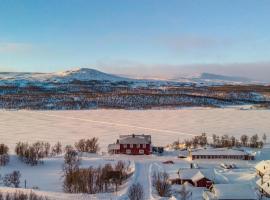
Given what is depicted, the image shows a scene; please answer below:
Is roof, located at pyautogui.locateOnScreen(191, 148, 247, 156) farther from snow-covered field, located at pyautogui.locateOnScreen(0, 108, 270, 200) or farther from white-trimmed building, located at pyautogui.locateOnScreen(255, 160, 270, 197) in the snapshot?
white-trimmed building, located at pyautogui.locateOnScreen(255, 160, 270, 197)

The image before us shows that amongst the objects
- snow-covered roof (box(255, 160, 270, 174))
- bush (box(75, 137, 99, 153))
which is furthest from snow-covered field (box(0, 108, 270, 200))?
bush (box(75, 137, 99, 153))

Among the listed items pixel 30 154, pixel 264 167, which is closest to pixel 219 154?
pixel 264 167

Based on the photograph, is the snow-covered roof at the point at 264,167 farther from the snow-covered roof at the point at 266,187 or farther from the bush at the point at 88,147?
the bush at the point at 88,147

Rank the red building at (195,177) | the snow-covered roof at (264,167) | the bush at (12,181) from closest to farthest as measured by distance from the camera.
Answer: the bush at (12,181) < the red building at (195,177) < the snow-covered roof at (264,167)

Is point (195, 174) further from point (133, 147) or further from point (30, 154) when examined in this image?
point (30, 154)

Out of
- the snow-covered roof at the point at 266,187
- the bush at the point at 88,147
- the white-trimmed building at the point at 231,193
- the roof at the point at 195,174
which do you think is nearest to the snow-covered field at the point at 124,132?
the roof at the point at 195,174

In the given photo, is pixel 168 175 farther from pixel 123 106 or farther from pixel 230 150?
pixel 123 106

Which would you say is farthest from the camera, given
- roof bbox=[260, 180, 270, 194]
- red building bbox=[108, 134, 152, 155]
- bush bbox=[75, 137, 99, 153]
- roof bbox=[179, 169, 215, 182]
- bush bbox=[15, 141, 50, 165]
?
bush bbox=[75, 137, 99, 153]

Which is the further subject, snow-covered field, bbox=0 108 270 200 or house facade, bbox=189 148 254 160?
house facade, bbox=189 148 254 160
